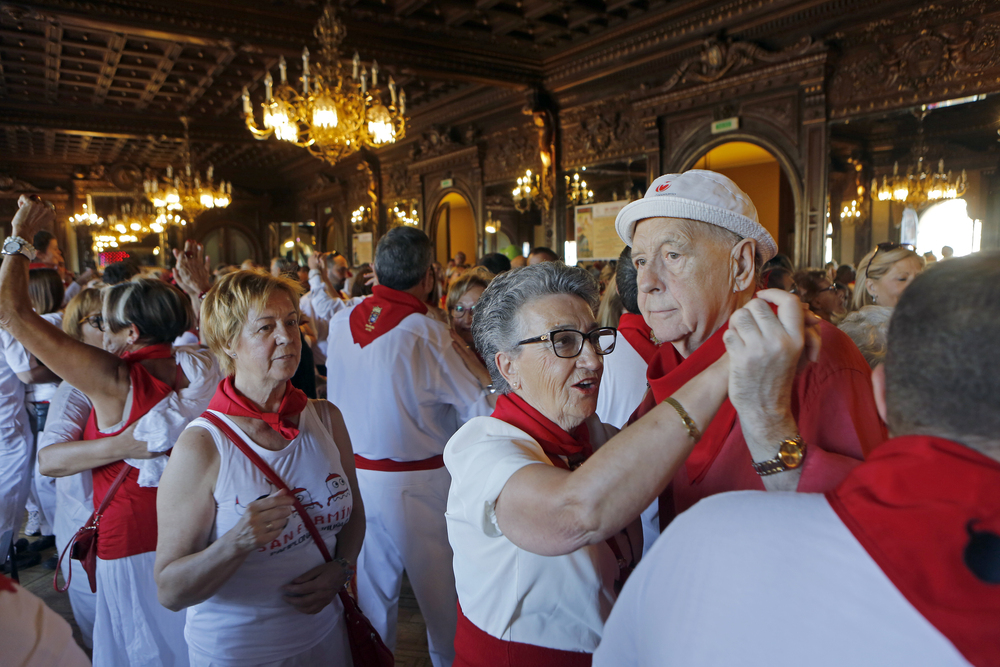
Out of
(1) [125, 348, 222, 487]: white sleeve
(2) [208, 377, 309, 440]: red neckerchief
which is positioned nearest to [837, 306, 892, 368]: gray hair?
(2) [208, 377, 309, 440]: red neckerchief

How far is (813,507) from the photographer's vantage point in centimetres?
64

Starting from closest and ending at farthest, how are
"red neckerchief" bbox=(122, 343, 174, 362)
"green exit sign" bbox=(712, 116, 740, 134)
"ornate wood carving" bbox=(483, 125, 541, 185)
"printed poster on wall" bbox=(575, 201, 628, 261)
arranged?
"red neckerchief" bbox=(122, 343, 174, 362), "green exit sign" bbox=(712, 116, 740, 134), "printed poster on wall" bbox=(575, 201, 628, 261), "ornate wood carving" bbox=(483, 125, 541, 185)

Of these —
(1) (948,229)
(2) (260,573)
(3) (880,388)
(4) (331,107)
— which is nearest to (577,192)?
(4) (331,107)

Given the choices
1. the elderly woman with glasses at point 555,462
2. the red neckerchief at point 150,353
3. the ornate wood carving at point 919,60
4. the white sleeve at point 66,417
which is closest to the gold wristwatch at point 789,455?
the elderly woman with glasses at point 555,462

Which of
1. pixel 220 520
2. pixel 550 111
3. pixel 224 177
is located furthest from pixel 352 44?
pixel 224 177

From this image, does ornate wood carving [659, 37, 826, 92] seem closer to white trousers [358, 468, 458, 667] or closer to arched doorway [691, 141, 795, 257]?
arched doorway [691, 141, 795, 257]

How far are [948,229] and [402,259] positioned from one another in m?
5.93

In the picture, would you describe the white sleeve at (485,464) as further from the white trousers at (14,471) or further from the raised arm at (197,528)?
the white trousers at (14,471)

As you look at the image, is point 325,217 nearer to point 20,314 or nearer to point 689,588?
point 20,314

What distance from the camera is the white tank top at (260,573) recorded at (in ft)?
5.20

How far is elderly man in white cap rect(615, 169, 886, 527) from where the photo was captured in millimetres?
986

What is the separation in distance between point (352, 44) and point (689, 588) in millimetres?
7845

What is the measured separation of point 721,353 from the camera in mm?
1246

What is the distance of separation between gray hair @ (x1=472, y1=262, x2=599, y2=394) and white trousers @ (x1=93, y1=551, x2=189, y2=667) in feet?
5.33
